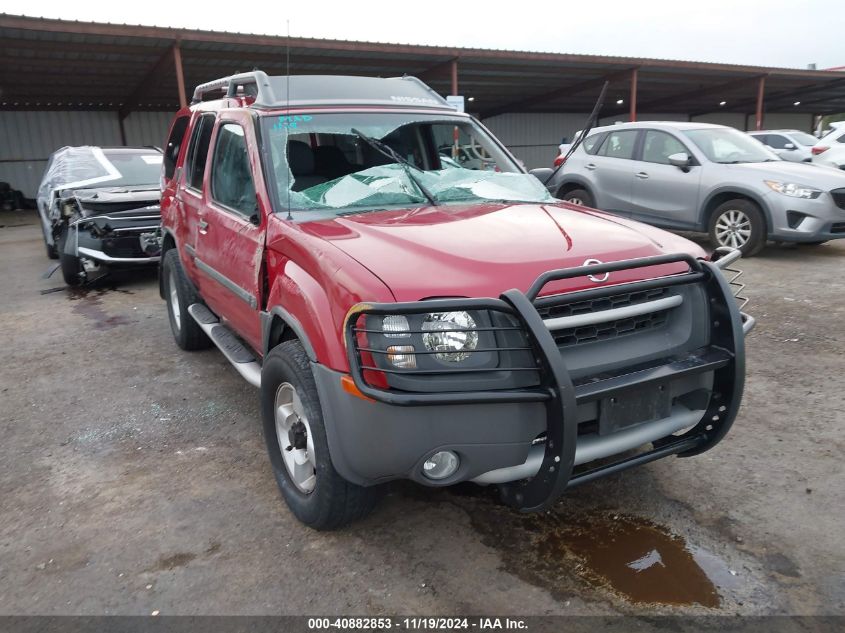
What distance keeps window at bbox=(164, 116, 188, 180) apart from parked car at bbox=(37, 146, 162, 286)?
7.13ft

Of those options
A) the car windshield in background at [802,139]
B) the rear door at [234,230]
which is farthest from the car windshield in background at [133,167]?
the car windshield in background at [802,139]

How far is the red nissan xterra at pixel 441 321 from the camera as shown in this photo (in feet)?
7.17

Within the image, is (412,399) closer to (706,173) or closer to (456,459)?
(456,459)

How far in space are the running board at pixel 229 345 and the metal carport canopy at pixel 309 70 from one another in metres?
10.7

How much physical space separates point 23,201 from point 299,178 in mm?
22297

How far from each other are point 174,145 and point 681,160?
6.12 meters

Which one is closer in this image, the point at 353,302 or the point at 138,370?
the point at 353,302

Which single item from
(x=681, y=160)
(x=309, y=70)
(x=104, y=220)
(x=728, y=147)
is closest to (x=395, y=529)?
(x=104, y=220)

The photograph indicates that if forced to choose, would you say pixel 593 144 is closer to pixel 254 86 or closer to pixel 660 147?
pixel 660 147

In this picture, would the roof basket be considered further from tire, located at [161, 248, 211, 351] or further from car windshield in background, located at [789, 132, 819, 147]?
car windshield in background, located at [789, 132, 819, 147]

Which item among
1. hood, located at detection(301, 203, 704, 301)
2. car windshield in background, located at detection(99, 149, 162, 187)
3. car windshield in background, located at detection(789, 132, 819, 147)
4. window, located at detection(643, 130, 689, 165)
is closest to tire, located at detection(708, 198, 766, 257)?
window, located at detection(643, 130, 689, 165)

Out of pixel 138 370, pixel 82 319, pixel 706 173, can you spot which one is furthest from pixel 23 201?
pixel 706 173

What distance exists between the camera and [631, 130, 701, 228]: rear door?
828cm

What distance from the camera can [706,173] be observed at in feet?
26.6
